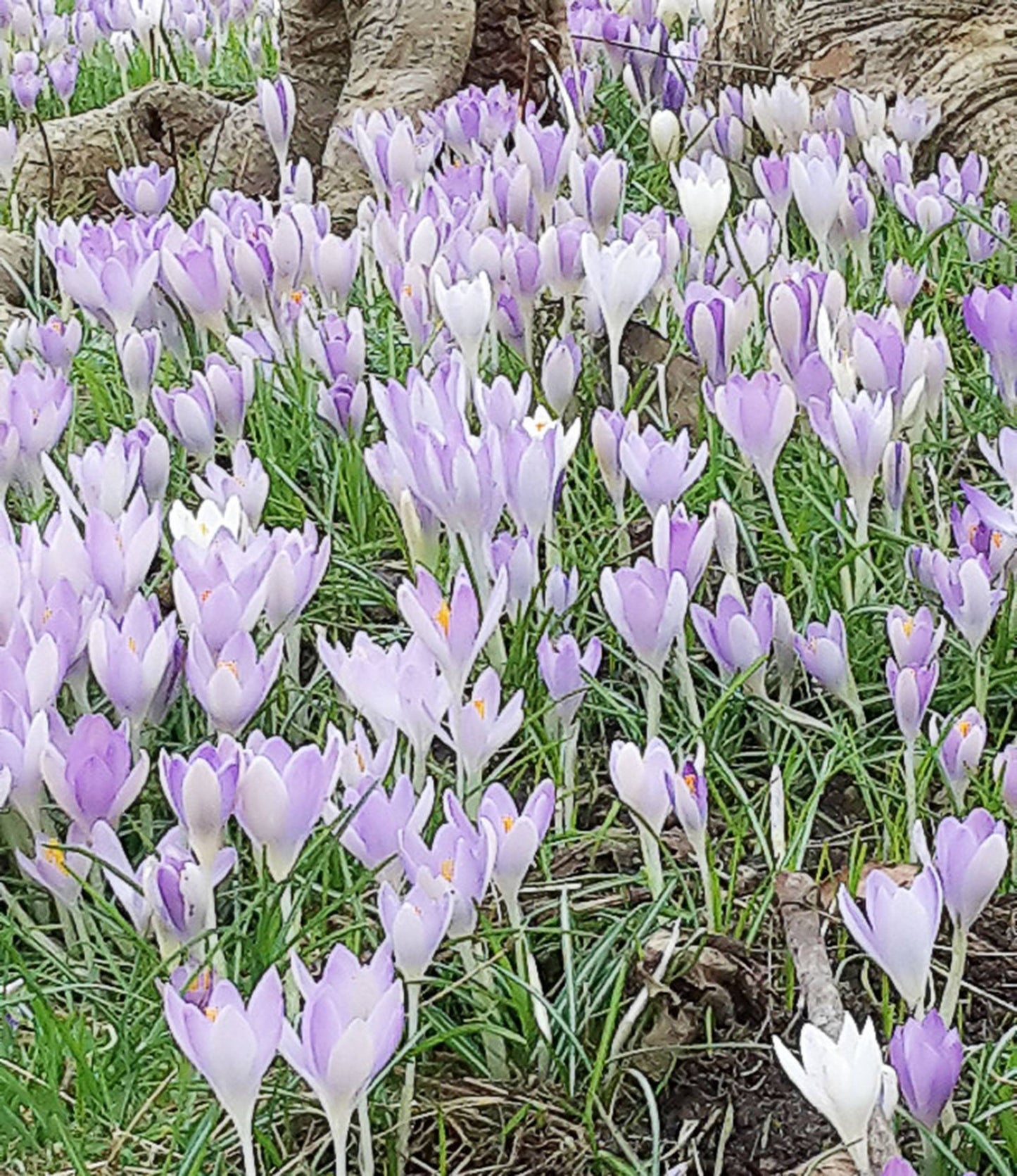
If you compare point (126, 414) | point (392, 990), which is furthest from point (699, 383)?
point (392, 990)

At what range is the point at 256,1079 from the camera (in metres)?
1.05

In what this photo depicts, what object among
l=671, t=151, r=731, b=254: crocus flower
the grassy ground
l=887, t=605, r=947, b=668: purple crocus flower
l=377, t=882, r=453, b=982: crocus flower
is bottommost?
the grassy ground

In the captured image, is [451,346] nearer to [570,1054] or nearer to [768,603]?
[768,603]

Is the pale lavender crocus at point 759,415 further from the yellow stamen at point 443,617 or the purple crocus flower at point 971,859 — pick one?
the purple crocus flower at point 971,859

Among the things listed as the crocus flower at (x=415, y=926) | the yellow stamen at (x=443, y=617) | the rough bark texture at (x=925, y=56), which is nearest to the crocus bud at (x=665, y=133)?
the rough bark texture at (x=925, y=56)

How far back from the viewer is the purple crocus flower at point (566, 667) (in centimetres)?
157

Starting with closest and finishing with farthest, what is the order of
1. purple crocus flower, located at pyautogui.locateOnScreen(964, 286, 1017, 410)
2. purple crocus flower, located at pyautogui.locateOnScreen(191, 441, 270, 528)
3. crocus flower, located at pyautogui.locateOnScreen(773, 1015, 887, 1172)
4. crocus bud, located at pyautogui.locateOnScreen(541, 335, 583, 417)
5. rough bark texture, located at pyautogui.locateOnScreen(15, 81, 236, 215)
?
crocus flower, located at pyautogui.locateOnScreen(773, 1015, 887, 1172) < purple crocus flower, located at pyautogui.locateOnScreen(191, 441, 270, 528) < purple crocus flower, located at pyautogui.locateOnScreen(964, 286, 1017, 410) < crocus bud, located at pyautogui.locateOnScreen(541, 335, 583, 417) < rough bark texture, located at pyautogui.locateOnScreen(15, 81, 236, 215)

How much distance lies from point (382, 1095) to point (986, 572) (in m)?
0.82

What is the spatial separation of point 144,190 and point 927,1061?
239cm

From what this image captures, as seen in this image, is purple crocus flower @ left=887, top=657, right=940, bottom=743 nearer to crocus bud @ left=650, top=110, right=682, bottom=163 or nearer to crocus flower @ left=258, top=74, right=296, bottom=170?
crocus bud @ left=650, top=110, right=682, bottom=163

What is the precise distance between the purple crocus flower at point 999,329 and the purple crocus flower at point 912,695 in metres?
0.63

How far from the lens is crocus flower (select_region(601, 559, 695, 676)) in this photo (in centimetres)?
153

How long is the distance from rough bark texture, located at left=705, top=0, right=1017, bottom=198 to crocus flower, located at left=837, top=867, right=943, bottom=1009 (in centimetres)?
240

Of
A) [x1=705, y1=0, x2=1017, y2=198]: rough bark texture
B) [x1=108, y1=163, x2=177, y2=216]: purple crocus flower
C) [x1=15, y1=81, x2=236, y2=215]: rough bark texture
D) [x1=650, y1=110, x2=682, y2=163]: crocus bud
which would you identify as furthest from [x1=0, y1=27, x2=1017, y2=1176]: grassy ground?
[x1=15, y1=81, x2=236, y2=215]: rough bark texture
